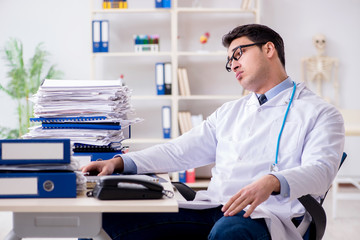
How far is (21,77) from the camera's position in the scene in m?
4.68

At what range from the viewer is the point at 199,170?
5031 millimetres

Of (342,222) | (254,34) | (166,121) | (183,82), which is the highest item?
(254,34)

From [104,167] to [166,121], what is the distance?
3.17 m

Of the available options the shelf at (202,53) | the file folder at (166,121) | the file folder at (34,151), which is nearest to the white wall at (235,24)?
the shelf at (202,53)

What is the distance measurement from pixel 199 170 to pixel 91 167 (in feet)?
11.7

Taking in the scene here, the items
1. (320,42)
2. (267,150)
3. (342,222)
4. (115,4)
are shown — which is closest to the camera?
(267,150)

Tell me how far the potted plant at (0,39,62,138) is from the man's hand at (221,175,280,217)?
3623mm

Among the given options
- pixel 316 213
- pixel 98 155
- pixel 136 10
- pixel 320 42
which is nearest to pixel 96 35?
pixel 136 10

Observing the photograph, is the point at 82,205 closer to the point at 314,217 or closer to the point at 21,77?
the point at 314,217

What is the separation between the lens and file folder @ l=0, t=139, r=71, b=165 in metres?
1.18

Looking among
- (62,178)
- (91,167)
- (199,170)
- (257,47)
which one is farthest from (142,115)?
(62,178)

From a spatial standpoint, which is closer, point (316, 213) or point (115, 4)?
point (316, 213)

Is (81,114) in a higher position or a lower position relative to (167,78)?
lower

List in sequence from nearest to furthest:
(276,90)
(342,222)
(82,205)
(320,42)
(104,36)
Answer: (82,205) < (276,90) < (342,222) < (104,36) < (320,42)
